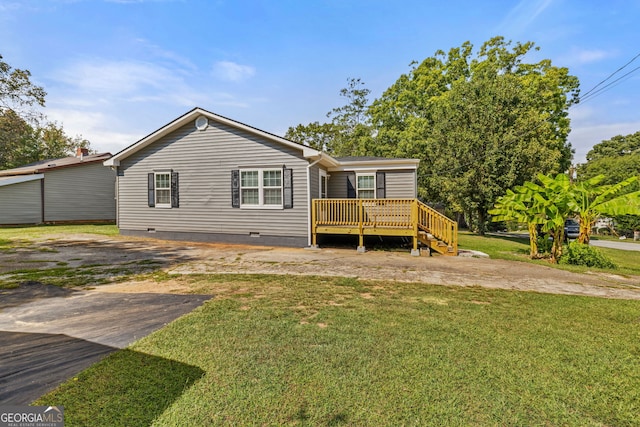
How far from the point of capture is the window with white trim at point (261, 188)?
1138 centimetres

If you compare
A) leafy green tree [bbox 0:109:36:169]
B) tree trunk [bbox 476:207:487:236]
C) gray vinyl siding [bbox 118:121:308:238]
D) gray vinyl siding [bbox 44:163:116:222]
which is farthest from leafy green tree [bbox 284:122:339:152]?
gray vinyl siding [bbox 118:121:308:238]

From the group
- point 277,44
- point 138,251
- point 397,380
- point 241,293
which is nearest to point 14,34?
point 277,44

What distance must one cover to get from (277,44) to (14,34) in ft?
44.8

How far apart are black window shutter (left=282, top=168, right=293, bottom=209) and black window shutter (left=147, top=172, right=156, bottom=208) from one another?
612cm

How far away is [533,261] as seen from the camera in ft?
30.0

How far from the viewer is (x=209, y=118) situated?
1192cm

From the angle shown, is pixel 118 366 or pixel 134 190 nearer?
pixel 118 366

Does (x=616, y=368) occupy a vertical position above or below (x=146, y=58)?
below

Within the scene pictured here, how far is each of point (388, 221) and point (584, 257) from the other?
19.4 ft

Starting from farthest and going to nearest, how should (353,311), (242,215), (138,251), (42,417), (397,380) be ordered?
(242,215)
(138,251)
(353,311)
(397,380)
(42,417)

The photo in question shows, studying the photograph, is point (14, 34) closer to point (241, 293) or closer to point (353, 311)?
point (241, 293)

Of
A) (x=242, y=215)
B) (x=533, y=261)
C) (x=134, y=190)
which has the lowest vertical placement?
(x=533, y=261)

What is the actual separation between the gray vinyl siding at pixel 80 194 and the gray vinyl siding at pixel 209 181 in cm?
1012

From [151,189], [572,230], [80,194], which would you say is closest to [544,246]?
[151,189]
